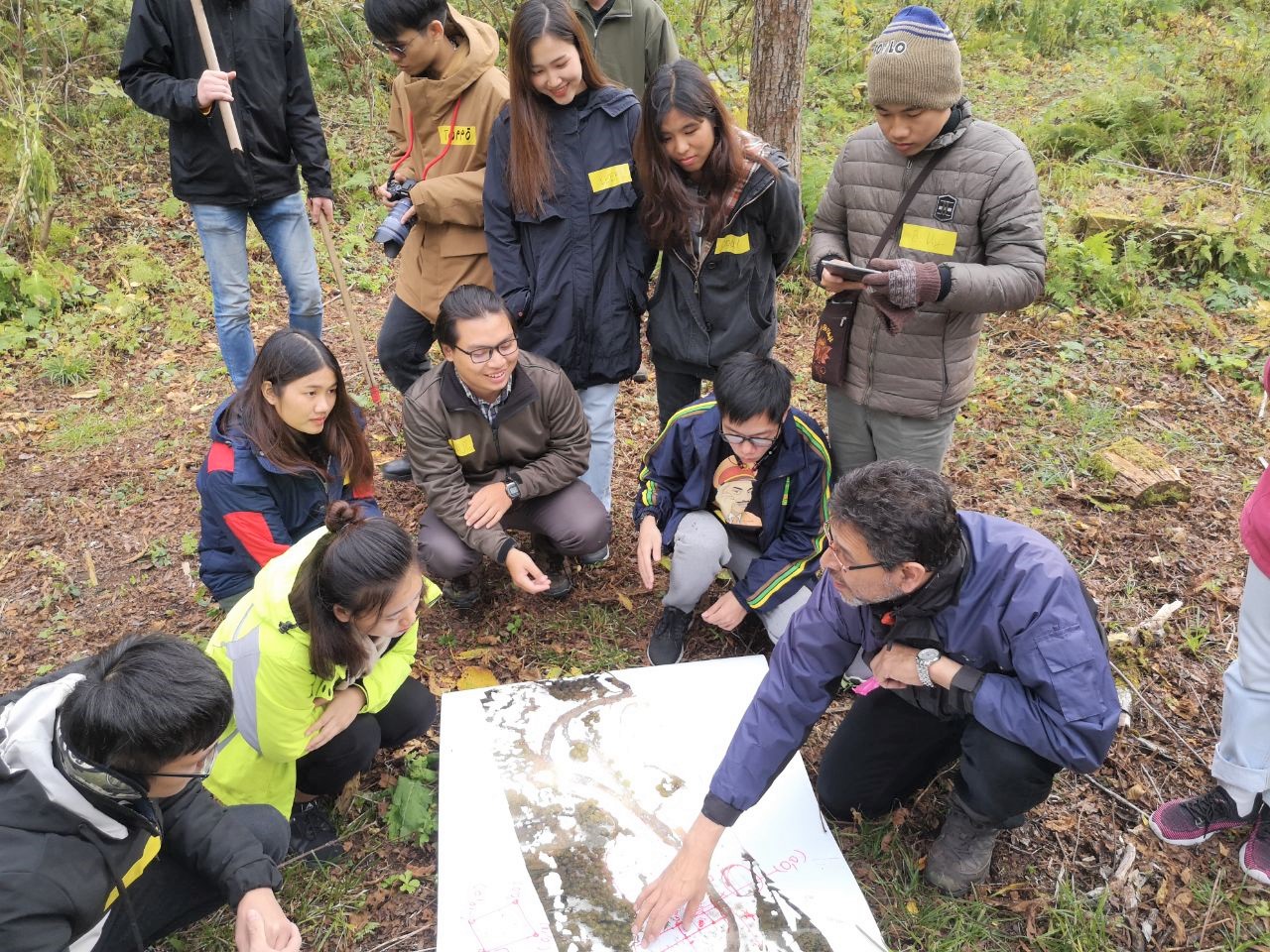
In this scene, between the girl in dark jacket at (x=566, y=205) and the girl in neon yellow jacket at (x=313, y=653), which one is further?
the girl in dark jacket at (x=566, y=205)

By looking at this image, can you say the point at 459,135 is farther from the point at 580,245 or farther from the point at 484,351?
the point at 484,351

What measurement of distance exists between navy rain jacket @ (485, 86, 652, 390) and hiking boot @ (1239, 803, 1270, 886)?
2.44m

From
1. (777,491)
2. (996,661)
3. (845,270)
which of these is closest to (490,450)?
(777,491)

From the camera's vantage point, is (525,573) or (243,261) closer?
(525,573)

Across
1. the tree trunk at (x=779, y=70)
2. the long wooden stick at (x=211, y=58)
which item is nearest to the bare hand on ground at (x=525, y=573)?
the long wooden stick at (x=211, y=58)

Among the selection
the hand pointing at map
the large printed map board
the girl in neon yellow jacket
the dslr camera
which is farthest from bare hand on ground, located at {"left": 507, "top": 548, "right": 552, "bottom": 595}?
the dslr camera

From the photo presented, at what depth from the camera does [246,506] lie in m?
2.64

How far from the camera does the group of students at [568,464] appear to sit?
1.85 m

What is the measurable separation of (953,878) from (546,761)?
1144mm

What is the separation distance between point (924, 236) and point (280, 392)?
2075 mm

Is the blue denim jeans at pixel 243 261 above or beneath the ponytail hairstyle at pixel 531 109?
beneath

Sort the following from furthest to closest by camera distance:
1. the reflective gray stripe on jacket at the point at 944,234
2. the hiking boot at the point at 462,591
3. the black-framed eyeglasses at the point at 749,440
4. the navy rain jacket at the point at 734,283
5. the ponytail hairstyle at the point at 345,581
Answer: the hiking boot at the point at 462,591 → the navy rain jacket at the point at 734,283 → the black-framed eyeglasses at the point at 749,440 → the reflective gray stripe on jacket at the point at 944,234 → the ponytail hairstyle at the point at 345,581

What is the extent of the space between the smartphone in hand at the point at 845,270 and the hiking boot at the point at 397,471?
7.20 ft

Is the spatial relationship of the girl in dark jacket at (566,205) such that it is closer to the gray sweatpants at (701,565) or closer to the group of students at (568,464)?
the group of students at (568,464)
